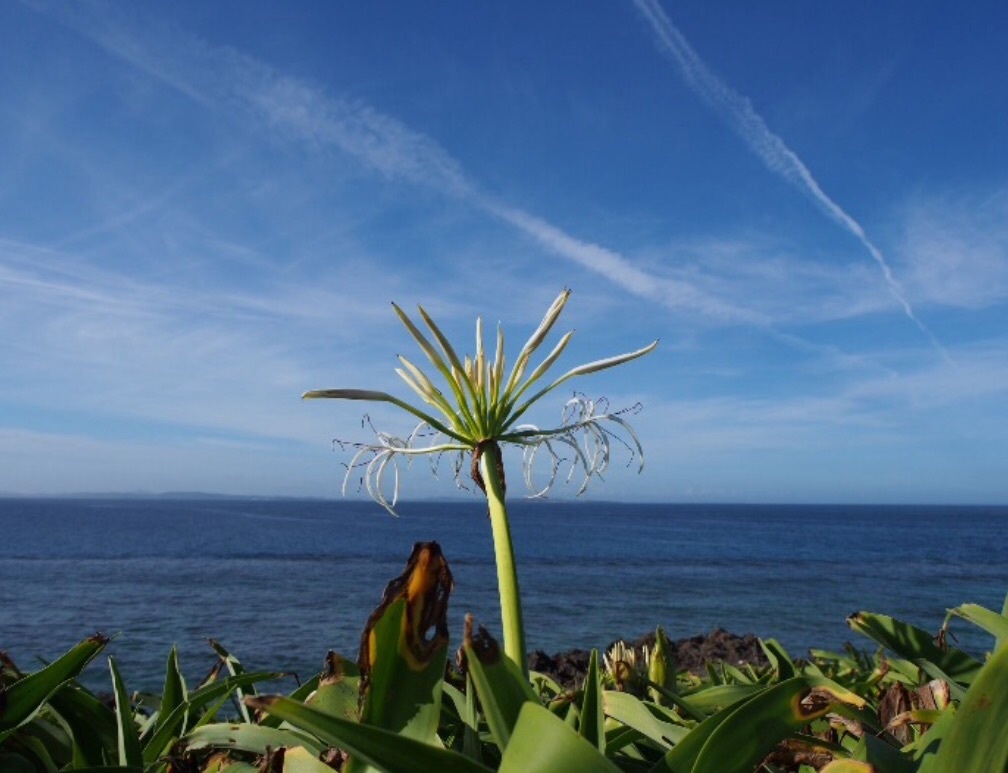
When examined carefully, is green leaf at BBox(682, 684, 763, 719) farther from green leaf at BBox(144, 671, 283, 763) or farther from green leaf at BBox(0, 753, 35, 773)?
green leaf at BBox(0, 753, 35, 773)

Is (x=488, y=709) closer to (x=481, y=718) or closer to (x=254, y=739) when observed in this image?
(x=254, y=739)

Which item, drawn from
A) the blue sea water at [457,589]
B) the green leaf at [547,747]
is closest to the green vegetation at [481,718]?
the green leaf at [547,747]

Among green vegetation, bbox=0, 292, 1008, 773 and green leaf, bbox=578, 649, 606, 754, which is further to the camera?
green leaf, bbox=578, 649, 606, 754

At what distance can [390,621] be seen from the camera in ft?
3.06

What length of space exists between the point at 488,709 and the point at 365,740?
0.19 meters

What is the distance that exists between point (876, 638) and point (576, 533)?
4524 inches

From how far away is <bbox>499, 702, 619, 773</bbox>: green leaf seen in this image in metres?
0.79

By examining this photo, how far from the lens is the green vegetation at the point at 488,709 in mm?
798

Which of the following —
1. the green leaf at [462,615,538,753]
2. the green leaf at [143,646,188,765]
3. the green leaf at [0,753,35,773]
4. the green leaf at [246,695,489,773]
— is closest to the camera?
the green leaf at [246,695,489,773]

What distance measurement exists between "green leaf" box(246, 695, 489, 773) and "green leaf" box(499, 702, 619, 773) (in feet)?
0.22

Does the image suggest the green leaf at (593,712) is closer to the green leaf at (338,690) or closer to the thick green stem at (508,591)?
the thick green stem at (508,591)

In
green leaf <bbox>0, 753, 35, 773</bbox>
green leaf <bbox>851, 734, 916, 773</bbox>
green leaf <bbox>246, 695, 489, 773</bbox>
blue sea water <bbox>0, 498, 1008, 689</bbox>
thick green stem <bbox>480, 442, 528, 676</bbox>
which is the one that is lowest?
blue sea water <bbox>0, 498, 1008, 689</bbox>

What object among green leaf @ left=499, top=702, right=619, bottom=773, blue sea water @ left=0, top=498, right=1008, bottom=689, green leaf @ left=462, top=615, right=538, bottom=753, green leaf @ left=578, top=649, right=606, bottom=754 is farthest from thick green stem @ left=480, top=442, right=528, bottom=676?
blue sea water @ left=0, top=498, right=1008, bottom=689

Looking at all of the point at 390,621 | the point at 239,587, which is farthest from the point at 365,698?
the point at 239,587
